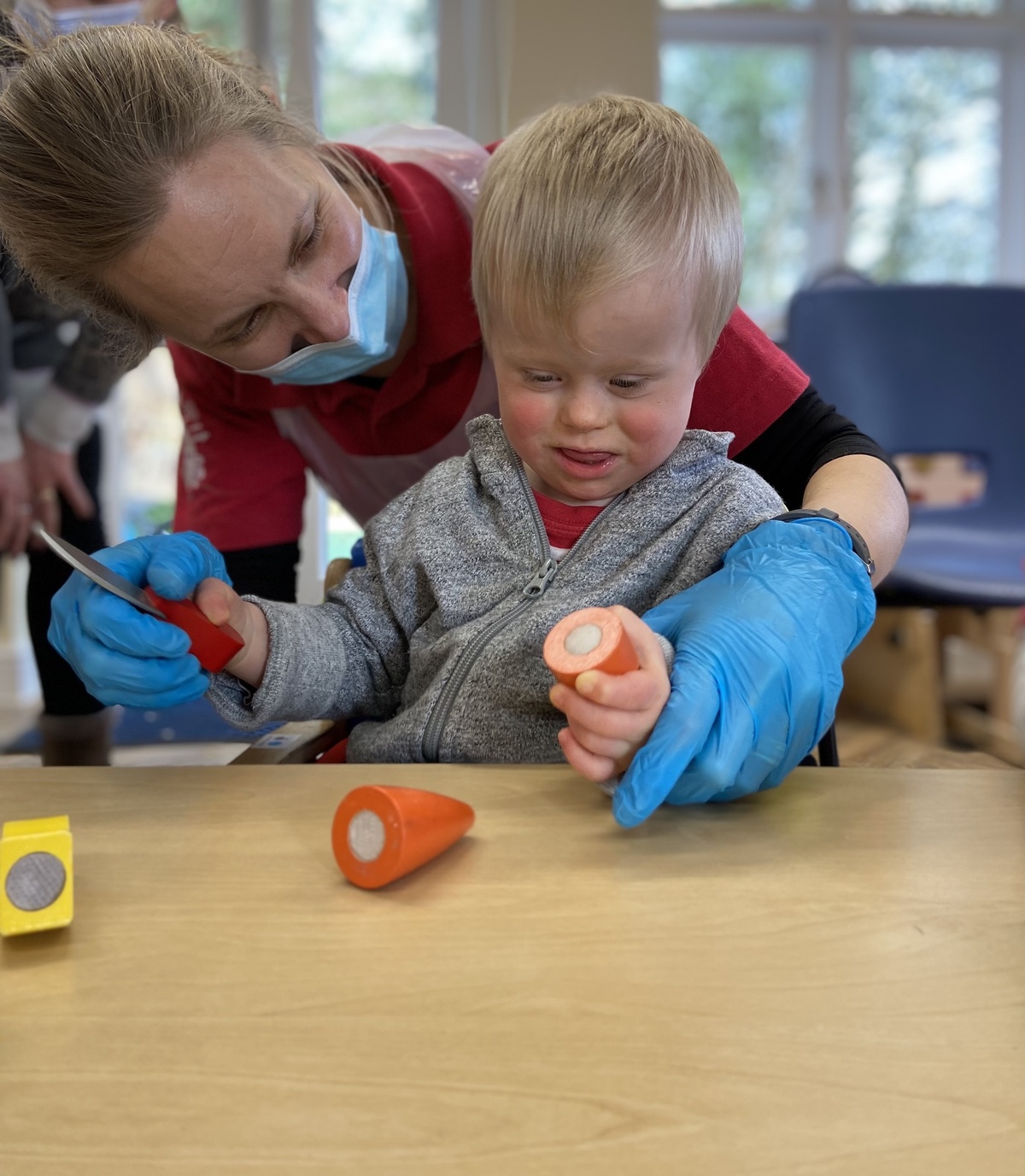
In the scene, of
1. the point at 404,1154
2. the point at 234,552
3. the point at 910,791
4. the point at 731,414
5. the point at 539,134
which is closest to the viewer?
the point at 404,1154

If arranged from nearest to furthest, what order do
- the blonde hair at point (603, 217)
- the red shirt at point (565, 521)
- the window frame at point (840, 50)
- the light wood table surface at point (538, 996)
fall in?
1. the light wood table surface at point (538, 996)
2. the blonde hair at point (603, 217)
3. the red shirt at point (565, 521)
4. the window frame at point (840, 50)

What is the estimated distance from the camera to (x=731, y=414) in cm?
98

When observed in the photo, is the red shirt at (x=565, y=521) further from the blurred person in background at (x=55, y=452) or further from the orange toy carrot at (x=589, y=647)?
the blurred person in background at (x=55, y=452)

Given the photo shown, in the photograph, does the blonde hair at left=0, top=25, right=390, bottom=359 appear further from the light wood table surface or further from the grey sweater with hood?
the light wood table surface

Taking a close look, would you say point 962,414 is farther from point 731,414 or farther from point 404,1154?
point 404,1154

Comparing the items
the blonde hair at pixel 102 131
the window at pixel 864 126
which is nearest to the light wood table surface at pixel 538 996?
the blonde hair at pixel 102 131

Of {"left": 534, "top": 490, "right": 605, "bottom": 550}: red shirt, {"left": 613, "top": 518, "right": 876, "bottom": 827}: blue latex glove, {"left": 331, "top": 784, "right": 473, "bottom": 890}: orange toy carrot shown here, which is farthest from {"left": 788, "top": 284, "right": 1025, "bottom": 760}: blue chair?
{"left": 331, "top": 784, "right": 473, "bottom": 890}: orange toy carrot

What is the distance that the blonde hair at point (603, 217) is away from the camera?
2.40 ft

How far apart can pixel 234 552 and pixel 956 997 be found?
2.89ft

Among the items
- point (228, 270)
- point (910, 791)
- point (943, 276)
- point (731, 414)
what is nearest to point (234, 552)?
point (228, 270)

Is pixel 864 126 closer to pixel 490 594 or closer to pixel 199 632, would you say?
A: pixel 490 594

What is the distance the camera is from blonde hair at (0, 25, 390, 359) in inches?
30.9

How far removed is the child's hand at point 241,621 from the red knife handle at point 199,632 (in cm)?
2

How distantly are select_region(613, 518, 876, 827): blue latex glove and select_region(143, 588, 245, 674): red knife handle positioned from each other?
11.1 inches
